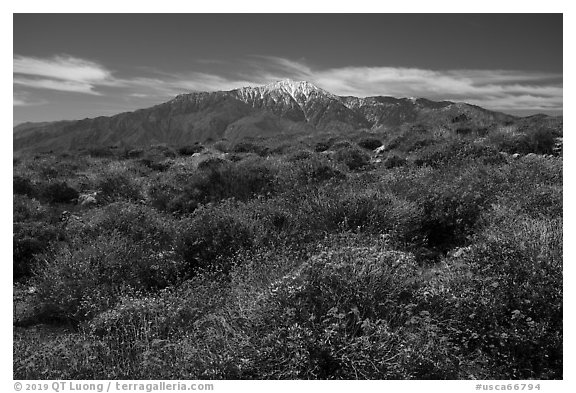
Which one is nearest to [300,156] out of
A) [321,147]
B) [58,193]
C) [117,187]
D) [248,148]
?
[321,147]

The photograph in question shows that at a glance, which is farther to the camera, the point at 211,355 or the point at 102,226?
the point at 102,226

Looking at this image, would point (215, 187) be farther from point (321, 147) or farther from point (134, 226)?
point (321, 147)

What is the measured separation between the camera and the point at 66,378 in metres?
3.46

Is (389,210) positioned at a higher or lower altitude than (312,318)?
higher

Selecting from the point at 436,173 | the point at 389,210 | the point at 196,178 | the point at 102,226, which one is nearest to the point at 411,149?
the point at 436,173

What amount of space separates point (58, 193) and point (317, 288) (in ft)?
32.4

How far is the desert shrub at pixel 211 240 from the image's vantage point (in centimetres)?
577

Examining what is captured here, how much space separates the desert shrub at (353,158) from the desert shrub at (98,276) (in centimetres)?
807

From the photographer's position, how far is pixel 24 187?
38.4ft

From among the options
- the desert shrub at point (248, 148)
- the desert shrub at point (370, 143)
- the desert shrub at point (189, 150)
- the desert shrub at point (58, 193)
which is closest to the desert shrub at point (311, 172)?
the desert shrub at point (58, 193)

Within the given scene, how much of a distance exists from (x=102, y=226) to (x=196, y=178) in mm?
3798

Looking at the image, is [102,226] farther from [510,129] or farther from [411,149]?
[510,129]

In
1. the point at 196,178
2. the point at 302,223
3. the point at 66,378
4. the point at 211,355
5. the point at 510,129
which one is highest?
the point at 510,129

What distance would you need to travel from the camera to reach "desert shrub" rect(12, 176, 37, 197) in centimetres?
1143
